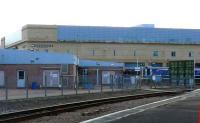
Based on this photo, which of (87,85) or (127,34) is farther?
(127,34)

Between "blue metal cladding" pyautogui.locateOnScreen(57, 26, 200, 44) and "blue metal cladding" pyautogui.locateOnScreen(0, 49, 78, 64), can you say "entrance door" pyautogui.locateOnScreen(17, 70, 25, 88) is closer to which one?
"blue metal cladding" pyautogui.locateOnScreen(0, 49, 78, 64)

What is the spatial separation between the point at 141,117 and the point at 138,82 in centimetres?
4154

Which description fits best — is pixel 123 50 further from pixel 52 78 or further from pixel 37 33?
pixel 52 78

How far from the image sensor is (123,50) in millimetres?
135125

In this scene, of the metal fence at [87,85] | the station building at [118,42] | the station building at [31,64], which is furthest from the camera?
the station building at [118,42]

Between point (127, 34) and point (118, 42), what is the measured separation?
13.7ft

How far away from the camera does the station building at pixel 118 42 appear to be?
127 meters

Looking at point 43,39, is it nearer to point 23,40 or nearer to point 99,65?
point 23,40

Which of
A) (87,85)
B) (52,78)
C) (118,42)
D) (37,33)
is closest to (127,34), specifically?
(118,42)

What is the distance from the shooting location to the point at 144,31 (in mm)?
140375

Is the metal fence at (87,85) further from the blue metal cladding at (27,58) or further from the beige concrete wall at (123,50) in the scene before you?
the beige concrete wall at (123,50)

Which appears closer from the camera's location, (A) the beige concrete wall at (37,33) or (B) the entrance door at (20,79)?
(B) the entrance door at (20,79)

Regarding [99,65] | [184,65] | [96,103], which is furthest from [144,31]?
[96,103]

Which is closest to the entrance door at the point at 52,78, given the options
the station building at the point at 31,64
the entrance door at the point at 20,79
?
the station building at the point at 31,64
